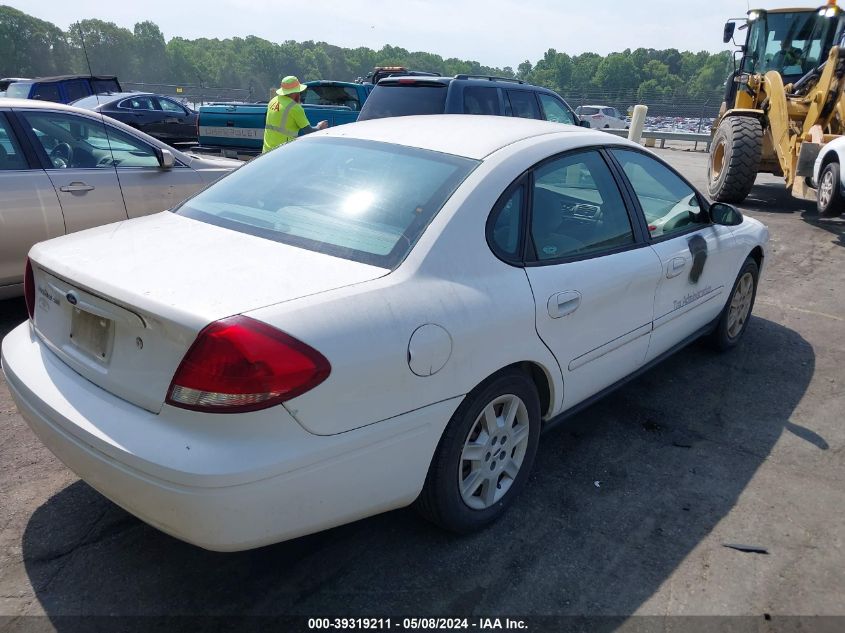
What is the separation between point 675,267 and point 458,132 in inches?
57.7

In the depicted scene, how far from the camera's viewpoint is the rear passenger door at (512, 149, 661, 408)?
A: 2.79 m

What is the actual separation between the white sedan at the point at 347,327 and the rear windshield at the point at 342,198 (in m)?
0.01

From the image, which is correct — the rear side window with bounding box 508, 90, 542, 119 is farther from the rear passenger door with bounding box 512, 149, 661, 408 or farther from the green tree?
the green tree

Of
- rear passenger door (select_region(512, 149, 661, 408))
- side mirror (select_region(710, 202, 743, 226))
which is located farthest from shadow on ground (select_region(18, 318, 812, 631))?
side mirror (select_region(710, 202, 743, 226))

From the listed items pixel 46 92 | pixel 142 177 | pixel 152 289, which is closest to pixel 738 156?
pixel 142 177

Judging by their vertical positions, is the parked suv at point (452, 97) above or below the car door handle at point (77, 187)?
above

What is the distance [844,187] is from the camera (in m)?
8.07

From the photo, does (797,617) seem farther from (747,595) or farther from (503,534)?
(503,534)

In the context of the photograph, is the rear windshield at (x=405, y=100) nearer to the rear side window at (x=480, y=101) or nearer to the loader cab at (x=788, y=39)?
the rear side window at (x=480, y=101)

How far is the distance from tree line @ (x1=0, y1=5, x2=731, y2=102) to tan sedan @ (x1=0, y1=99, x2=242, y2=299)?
2890cm

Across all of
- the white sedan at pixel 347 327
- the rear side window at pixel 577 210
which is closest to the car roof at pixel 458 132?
the white sedan at pixel 347 327

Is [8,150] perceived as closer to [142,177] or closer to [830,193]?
[142,177]

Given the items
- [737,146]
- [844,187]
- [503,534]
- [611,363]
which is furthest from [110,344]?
[737,146]

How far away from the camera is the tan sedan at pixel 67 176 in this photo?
4.62 meters
